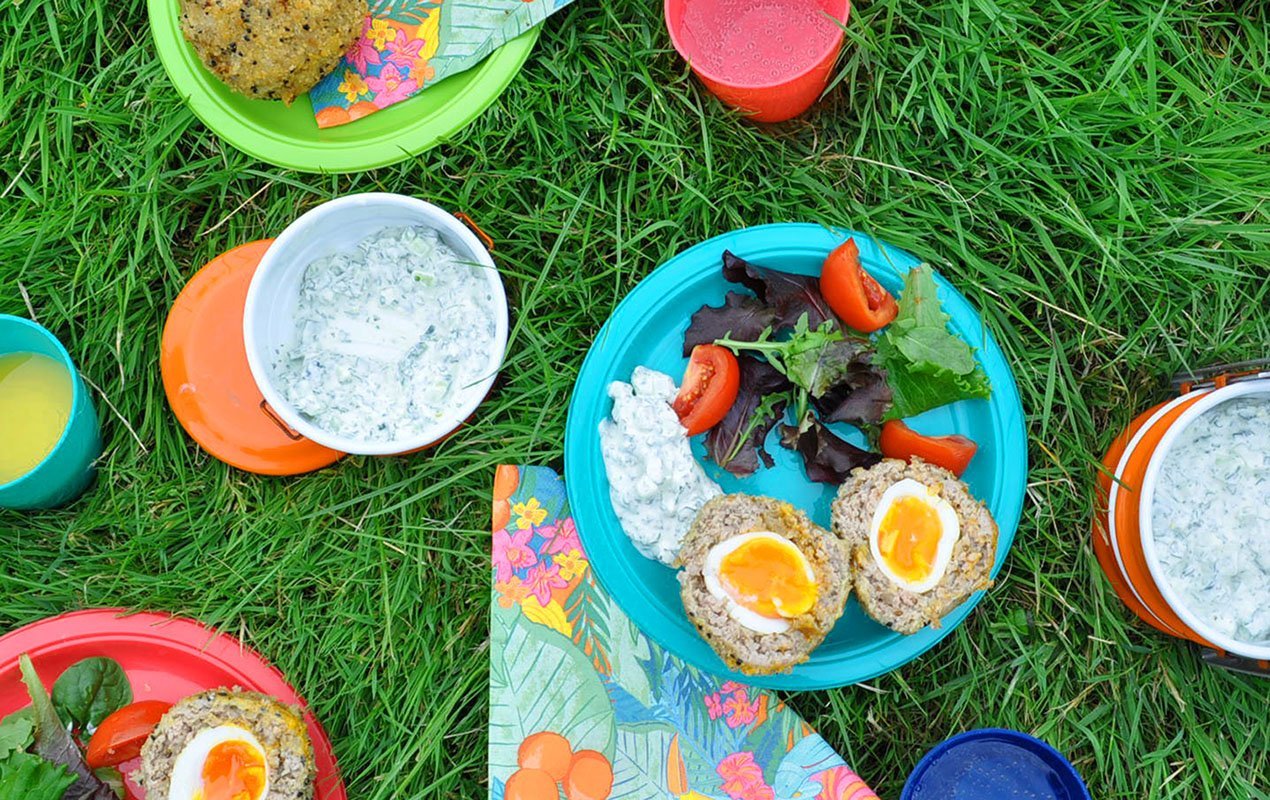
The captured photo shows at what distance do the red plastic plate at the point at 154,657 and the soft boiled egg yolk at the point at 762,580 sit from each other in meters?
1.09

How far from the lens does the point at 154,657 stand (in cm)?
226

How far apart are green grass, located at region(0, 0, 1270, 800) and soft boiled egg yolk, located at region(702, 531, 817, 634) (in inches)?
22.5

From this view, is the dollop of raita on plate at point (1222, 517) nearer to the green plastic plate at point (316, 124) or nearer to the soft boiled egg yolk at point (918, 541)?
the soft boiled egg yolk at point (918, 541)

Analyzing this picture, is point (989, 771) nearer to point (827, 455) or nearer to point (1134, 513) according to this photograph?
point (1134, 513)

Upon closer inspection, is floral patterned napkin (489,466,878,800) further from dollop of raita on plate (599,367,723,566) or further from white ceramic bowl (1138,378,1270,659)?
white ceramic bowl (1138,378,1270,659)

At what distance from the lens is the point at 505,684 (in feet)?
7.36

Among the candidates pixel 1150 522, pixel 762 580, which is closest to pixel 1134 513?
pixel 1150 522

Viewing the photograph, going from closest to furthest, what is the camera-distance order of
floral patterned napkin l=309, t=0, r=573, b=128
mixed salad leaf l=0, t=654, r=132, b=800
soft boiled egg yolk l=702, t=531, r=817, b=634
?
soft boiled egg yolk l=702, t=531, r=817, b=634
mixed salad leaf l=0, t=654, r=132, b=800
floral patterned napkin l=309, t=0, r=573, b=128

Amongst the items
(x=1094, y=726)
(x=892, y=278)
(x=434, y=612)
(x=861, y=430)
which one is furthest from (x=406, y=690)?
(x=1094, y=726)

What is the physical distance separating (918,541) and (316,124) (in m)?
1.75

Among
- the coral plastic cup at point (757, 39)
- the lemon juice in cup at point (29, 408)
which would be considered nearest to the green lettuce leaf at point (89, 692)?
the lemon juice in cup at point (29, 408)

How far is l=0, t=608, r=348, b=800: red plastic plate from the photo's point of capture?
2195 millimetres

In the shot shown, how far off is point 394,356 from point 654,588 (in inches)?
32.7

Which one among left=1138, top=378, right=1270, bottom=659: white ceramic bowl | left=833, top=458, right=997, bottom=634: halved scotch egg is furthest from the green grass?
left=833, top=458, right=997, bottom=634: halved scotch egg
